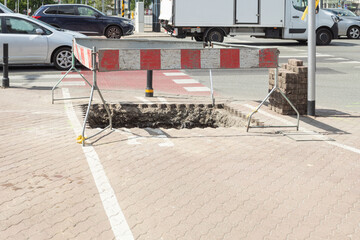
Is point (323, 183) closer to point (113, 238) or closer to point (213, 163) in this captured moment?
point (213, 163)

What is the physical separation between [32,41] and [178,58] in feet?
29.4

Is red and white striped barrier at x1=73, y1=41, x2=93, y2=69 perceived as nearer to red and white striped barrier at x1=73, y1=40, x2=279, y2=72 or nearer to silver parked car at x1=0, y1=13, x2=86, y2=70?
red and white striped barrier at x1=73, y1=40, x2=279, y2=72

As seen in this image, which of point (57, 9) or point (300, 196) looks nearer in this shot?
point (300, 196)

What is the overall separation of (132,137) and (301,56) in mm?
14522

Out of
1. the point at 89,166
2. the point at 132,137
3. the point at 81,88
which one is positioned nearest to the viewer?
the point at 89,166

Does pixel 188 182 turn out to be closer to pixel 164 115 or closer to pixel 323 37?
pixel 164 115

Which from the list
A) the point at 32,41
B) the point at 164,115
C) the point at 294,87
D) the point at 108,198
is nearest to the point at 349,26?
the point at 32,41

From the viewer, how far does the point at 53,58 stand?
15969mm

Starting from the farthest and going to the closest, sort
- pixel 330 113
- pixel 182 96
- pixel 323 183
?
pixel 182 96, pixel 330 113, pixel 323 183

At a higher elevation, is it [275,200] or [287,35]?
[287,35]

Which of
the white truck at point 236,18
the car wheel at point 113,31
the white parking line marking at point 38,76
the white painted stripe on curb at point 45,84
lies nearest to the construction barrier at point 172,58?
the white painted stripe on curb at point 45,84

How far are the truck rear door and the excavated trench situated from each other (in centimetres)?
1640

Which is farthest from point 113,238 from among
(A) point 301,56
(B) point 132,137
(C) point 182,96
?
(A) point 301,56

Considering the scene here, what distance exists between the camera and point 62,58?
16016 mm
